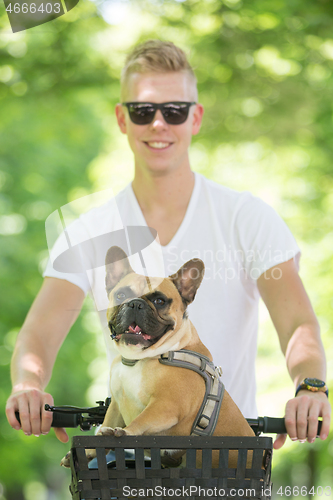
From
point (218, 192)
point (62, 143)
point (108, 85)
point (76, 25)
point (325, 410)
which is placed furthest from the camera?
point (62, 143)

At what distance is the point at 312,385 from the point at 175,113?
3.03ft

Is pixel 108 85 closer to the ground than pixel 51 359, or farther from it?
farther from it

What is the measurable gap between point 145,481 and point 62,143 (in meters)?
6.36

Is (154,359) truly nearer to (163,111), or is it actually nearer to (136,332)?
(136,332)

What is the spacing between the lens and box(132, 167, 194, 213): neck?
157 centimetres

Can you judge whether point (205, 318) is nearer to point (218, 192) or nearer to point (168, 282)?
point (168, 282)

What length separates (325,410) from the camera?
1264mm

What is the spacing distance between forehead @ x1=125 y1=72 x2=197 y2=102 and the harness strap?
0.90m

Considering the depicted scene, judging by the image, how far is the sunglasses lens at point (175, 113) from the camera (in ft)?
5.37

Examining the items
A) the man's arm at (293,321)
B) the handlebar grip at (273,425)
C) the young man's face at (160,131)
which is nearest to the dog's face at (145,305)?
the handlebar grip at (273,425)

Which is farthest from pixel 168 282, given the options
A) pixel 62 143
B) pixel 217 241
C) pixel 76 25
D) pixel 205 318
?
pixel 62 143

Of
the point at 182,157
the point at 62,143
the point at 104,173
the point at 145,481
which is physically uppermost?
the point at 62,143

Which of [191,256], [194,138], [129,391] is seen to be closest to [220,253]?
[191,256]

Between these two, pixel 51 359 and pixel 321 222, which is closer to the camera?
pixel 51 359
